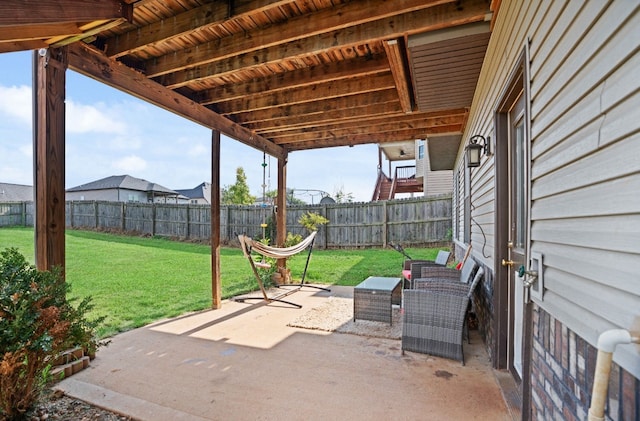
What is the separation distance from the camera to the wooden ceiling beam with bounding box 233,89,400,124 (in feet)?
13.6

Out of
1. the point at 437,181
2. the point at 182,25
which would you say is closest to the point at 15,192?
the point at 437,181

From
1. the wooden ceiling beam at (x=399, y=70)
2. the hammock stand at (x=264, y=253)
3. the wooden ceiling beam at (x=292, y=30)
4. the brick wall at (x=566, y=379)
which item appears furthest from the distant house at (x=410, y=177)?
the brick wall at (x=566, y=379)

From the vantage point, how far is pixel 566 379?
4.19 feet

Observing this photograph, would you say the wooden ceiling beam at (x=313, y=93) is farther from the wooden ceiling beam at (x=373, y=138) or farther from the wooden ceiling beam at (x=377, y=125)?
the wooden ceiling beam at (x=373, y=138)

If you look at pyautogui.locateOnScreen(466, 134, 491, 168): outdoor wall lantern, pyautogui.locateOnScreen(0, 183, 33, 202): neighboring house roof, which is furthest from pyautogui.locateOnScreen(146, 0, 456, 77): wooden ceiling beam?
pyautogui.locateOnScreen(0, 183, 33, 202): neighboring house roof

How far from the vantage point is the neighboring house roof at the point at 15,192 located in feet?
78.5

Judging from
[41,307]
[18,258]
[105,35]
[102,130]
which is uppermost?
[102,130]

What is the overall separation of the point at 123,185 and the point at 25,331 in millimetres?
25357

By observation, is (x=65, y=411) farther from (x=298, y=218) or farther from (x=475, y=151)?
(x=298, y=218)

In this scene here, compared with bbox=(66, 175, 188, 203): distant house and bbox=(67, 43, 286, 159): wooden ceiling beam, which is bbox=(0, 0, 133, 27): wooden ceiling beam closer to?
bbox=(67, 43, 286, 159): wooden ceiling beam

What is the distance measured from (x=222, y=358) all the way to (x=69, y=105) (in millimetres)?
2579

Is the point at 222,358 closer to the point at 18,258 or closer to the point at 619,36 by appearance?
the point at 18,258

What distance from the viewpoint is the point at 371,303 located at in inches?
152

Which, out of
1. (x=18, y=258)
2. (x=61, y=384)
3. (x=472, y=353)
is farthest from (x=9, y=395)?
(x=472, y=353)
